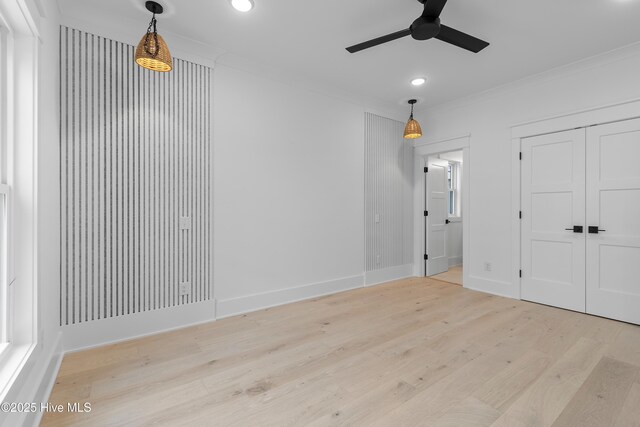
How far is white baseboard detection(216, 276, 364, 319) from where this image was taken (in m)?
3.28

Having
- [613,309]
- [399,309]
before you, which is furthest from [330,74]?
[613,309]

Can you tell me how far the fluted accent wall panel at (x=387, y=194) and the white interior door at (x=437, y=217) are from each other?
34 cm

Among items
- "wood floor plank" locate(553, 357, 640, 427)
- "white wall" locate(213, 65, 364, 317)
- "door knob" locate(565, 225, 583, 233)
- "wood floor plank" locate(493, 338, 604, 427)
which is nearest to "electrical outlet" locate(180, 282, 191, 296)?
"white wall" locate(213, 65, 364, 317)

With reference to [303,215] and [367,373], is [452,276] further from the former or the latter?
[367,373]

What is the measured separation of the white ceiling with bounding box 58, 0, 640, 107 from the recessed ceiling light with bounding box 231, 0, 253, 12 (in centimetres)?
6

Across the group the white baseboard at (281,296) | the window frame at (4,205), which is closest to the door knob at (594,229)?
the white baseboard at (281,296)

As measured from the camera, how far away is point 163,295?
2.88 m

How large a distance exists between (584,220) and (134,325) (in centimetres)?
491

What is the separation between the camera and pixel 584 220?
342 centimetres

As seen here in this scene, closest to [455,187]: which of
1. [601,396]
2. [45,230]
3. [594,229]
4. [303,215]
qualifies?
[594,229]

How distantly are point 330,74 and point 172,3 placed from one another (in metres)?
1.87

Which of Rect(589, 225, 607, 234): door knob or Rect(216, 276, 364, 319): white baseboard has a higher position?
Rect(589, 225, 607, 234): door knob

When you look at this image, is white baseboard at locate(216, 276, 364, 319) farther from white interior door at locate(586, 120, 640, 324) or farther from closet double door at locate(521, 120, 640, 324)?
white interior door at locate(586, 120, 640, 324)

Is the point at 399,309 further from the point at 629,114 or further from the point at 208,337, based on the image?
the point at 629,114
